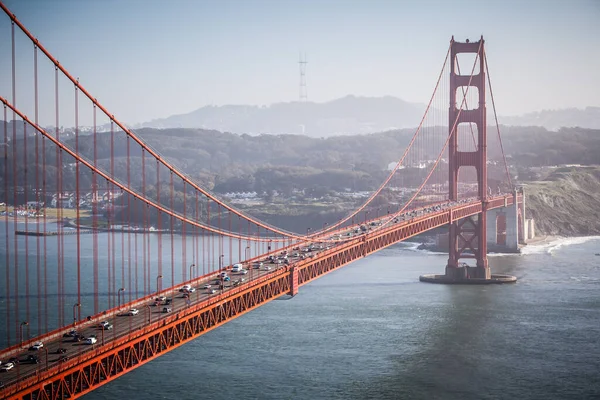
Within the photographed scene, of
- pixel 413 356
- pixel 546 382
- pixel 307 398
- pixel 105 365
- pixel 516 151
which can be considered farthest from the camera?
pixel 516 151

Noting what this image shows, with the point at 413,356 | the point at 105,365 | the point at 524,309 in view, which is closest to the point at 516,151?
the point at 524,309

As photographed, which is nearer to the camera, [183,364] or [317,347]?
[183,364]

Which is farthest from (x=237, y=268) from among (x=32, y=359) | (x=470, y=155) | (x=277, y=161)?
(x=277, y=161)

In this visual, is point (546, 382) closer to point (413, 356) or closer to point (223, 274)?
point (413, 356)

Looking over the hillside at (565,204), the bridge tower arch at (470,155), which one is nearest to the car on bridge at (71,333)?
the bridge tower arch at (470,155)

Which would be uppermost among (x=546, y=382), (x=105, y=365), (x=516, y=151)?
(x=516, y=151)

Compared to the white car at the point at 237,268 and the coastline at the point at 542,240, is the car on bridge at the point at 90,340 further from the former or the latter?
the coastline at the point at 542,240
